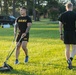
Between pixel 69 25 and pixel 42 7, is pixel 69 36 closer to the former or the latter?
pixel 69 25

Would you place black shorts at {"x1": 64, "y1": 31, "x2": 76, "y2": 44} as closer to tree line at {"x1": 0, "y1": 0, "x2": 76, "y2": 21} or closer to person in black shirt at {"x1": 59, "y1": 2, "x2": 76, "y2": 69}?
person in black shirt at {"x1": 59, "y1": 2, "x2": 76, "y2": 69}

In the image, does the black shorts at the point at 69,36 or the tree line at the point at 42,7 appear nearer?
the black shorts at the point at 69,36

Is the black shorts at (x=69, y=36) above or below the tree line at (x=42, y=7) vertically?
above

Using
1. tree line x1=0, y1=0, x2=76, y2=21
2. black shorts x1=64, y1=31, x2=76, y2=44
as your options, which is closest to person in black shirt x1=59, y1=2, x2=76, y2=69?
black shorts x1=64, y1=31, x2=76, y2=44

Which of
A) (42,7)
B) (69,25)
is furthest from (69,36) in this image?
(42,7)

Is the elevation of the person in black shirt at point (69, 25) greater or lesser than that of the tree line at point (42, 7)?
greater

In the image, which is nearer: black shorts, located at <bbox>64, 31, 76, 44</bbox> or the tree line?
black shorts, located at <bbox>64, 31, 76, 44</bbox>

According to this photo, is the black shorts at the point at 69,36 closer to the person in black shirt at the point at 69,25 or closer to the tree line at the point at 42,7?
the person in black shirt at the point at 69,25

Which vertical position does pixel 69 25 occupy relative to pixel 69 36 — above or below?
above

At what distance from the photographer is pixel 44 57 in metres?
12.2

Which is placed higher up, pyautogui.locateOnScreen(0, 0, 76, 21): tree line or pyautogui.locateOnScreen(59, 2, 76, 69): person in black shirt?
pyautogui.locateOnScreen(59, 2, 76, 69): person in black shirt

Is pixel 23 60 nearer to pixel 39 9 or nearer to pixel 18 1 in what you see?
pixel 39 9

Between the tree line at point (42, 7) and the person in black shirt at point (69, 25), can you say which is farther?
the tree line at point (42, 7)

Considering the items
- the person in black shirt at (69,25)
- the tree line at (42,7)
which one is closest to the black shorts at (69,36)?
the person in black shirt at (69,25)
